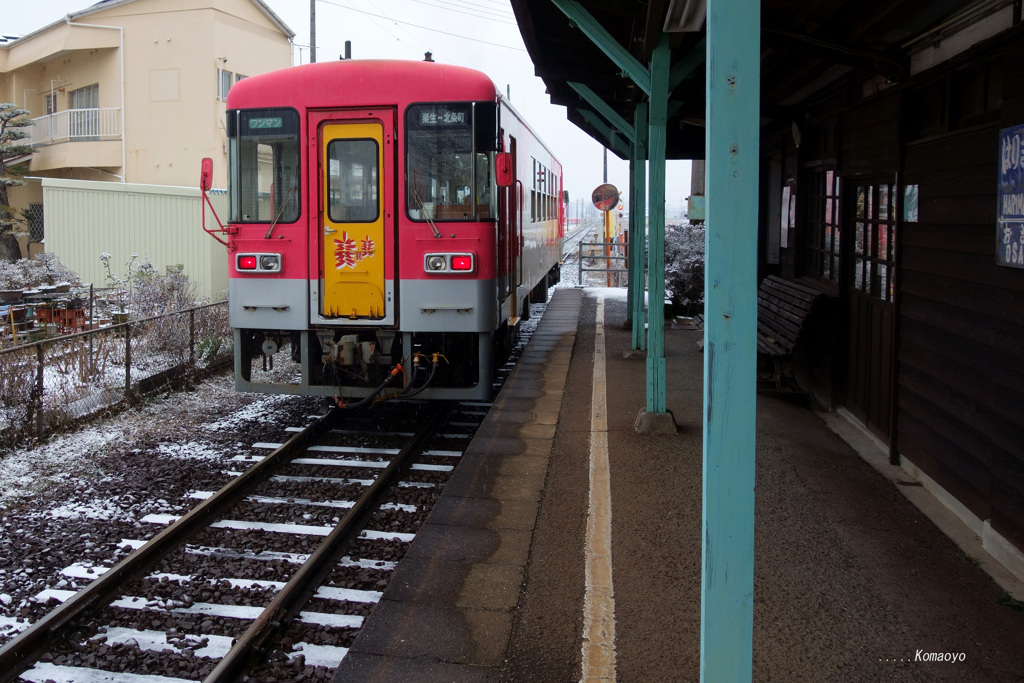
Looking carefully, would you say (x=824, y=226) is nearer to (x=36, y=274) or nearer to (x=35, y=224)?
(x=36, y=274)

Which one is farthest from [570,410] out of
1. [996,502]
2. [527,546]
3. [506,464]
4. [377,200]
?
[996,502]

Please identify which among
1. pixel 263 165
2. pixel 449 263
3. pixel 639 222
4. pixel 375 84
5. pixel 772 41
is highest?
pixel 772 41

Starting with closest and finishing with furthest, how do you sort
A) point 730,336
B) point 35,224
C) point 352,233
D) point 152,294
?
point 730,336, point 352,233, point 152,294, point 35,224

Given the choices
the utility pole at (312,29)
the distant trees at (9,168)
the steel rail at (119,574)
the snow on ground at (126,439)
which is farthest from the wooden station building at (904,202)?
the distant trees at (9,168)

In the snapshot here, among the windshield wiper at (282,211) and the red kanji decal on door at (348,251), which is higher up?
the windshield wiper at (282,211)

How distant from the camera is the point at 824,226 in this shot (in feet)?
27.6

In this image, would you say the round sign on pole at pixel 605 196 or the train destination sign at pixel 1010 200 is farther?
the round sign on pole at pixel 605 196

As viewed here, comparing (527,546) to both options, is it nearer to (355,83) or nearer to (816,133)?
(355,83)

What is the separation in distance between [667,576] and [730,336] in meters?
2.01

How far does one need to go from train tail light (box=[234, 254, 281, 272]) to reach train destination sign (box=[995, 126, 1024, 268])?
5.12 metres

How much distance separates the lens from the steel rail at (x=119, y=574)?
12.3 ft

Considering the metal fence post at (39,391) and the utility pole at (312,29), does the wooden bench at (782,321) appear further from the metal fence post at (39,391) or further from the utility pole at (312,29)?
the utility pole at (312,29)

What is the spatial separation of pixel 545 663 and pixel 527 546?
124cm

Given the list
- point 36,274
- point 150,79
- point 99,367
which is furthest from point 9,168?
point 99,367
